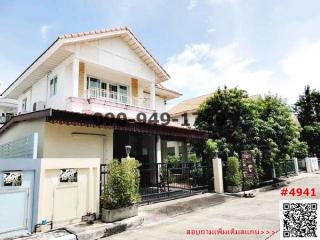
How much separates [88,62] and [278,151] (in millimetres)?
11582

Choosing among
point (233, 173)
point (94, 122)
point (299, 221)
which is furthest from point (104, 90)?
point (299, 221)

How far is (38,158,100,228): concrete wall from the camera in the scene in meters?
6.36

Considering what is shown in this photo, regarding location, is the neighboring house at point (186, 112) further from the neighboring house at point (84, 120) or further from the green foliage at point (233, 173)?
the green foliage at point (233, 173)

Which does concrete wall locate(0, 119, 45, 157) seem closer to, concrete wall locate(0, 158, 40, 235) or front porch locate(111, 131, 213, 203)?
front porch locate(111, 131, 213, 203)

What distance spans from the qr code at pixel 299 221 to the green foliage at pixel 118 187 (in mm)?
4022

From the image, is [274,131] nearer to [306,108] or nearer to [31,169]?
[31,169]

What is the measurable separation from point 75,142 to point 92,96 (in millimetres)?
3744

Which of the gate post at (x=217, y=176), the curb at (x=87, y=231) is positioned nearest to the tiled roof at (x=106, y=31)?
the gate post at (x=217, y=176)

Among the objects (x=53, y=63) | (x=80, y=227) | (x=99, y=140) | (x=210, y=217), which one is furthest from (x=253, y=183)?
(x=53, y=63)

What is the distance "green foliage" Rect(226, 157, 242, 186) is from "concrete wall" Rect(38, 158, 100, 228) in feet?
24.7

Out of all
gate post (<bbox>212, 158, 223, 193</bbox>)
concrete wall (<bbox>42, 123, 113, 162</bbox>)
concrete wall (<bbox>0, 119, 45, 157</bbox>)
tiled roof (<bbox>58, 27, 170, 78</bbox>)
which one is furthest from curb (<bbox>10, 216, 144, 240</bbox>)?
tiled roof (<bbox>58, 27, 170, 78</bbox>)

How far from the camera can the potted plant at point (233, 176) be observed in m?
12.7

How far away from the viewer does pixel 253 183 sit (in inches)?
554

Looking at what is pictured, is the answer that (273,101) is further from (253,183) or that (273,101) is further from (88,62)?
(88,62)
